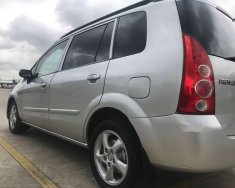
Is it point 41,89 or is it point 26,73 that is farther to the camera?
point 26,73

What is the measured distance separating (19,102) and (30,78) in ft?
2.21

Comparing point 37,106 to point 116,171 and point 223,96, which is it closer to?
point 116,171

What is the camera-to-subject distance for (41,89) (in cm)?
527

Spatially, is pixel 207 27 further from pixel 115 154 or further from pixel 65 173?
pixel 65 173

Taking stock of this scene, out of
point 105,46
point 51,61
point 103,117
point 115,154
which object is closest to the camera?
point 115,154

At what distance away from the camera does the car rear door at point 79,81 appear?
12.7 feet

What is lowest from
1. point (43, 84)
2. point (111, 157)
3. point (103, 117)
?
point (111, 157)

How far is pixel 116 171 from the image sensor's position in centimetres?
353

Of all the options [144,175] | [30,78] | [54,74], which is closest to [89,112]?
[144,175]

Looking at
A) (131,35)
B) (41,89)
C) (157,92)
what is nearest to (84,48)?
(131,35)

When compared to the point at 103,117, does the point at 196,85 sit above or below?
above

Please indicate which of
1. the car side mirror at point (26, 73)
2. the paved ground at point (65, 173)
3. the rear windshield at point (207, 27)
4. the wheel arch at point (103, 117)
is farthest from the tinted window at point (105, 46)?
the car side mirror at point (26, 73)

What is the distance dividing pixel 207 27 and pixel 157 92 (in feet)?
2.33

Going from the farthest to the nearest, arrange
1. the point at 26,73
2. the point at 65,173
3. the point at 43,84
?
1. the point at 26,73
2. the point at 43,84
3. the point at 65,173
